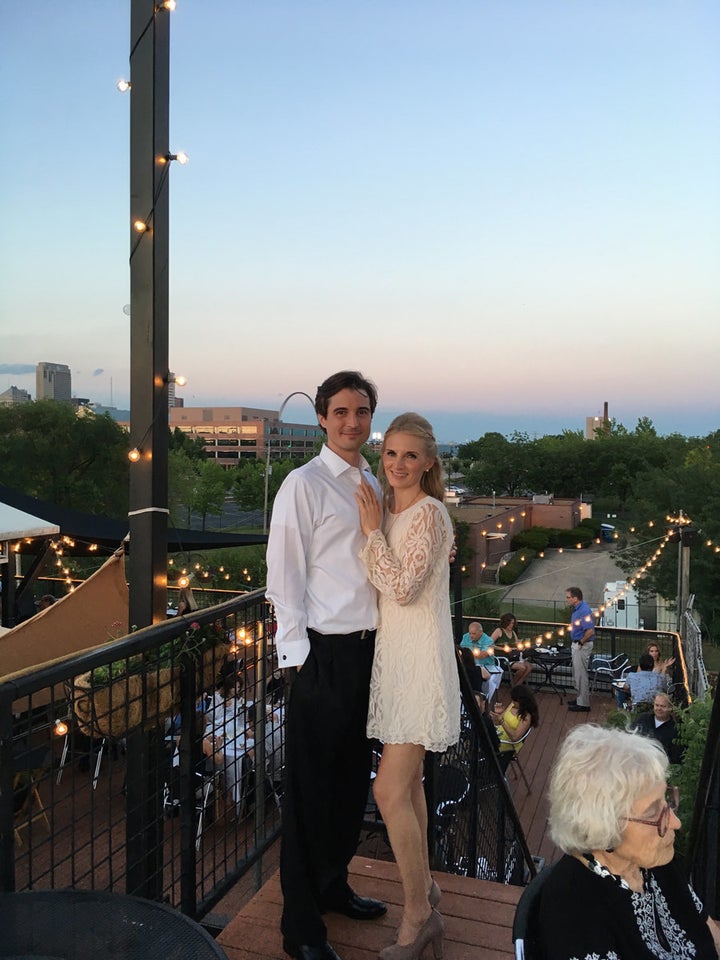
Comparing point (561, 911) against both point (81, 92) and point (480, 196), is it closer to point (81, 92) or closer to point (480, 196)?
point (81, 92)

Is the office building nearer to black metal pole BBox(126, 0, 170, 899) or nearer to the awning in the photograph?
the awning

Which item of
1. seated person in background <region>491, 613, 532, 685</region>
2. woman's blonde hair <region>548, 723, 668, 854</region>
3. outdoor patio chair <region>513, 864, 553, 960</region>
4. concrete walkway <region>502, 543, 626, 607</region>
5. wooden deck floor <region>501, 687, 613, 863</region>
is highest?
woman's blonde hair <region>548, 723, 668, 854</region>

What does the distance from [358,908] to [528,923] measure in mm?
1005

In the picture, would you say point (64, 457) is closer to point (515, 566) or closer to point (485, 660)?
point (485, 660)

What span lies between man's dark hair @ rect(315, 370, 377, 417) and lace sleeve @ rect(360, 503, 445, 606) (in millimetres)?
378

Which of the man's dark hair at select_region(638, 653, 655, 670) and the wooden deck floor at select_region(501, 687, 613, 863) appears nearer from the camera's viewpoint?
the wooden deck floor at select_region(501, 687, 613, 863)

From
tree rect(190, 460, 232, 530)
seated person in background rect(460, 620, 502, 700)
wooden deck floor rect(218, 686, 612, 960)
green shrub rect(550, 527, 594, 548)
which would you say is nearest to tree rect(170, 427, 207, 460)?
tree rect(190, 460, 232, 530)

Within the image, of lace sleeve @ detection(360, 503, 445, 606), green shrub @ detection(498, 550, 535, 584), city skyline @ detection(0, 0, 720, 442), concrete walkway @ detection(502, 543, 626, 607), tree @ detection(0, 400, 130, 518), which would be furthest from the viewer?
concrete walkway @ detection(502, 543, 626, 607)

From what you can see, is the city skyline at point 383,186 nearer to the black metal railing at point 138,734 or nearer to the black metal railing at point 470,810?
the black metal railing at point 138,734

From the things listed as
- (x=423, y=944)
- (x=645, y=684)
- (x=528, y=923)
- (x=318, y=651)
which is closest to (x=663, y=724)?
(x=645, y=684)

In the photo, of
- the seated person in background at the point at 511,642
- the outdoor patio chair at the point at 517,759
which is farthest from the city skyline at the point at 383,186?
the seated person in background at the point at 511,642

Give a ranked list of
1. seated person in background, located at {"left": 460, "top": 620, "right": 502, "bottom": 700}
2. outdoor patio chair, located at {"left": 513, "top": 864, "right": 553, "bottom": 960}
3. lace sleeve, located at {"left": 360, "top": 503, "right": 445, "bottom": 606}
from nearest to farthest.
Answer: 1. outdoor patio chair, located at {"left": 513, "top": 864, "right": 553, "bottom": 960}
2. lace sleeve, located at {"left": 360, "top": 503, "right": 445, "bottom": 606}
3. seated person in background, located at {"left": 460, "top": 620, "right": 502, "bottom": 700}

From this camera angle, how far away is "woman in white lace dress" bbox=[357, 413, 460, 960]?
5.86 feet

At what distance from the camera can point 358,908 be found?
6.63 ft
